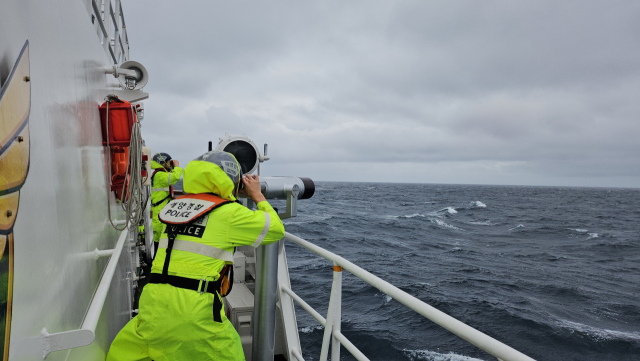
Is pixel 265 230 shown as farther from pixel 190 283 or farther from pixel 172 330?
pixel 172 330

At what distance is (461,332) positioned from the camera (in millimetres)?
1234

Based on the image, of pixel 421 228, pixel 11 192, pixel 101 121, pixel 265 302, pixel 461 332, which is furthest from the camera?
pixel 421 228

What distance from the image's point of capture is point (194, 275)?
6.77 ft

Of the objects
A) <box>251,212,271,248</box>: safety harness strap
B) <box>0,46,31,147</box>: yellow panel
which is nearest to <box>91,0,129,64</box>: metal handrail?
<box>251,212,271,248</box>: safety harness strap

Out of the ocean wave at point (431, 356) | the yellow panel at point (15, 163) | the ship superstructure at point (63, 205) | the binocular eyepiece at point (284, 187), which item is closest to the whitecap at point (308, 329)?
the ocean wave at point (431, 356)

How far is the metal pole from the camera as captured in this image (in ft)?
9.23

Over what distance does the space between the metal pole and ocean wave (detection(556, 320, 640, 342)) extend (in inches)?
345

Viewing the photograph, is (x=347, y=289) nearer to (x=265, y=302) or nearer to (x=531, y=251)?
(x=265, y=302)

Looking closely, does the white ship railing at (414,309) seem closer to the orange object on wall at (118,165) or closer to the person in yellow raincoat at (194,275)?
the person in yellow raincoat at (194,275)

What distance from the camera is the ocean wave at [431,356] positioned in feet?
23.0

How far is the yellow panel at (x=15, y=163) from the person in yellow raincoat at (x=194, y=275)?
1.12 metres

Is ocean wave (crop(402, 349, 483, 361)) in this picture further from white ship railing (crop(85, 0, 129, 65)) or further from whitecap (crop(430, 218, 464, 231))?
whitecap (crop(430, 218, 464, 231))

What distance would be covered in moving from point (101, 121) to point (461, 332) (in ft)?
7.82

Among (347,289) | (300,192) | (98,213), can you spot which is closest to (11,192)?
(98,213)
